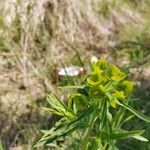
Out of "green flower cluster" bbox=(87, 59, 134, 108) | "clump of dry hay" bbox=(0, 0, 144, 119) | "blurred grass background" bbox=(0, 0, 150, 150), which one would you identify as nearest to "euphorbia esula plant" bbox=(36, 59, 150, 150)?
"green flower cluster" bbox=(87, 59, 134, 108)

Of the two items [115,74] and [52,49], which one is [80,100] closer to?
[115,74]

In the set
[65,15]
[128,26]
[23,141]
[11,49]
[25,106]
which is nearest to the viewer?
[23,141]

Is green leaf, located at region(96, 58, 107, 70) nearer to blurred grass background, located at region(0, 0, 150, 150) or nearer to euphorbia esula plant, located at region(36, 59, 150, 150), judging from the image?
euphorbia esula plant, located at region(36, 59, 150, 150)

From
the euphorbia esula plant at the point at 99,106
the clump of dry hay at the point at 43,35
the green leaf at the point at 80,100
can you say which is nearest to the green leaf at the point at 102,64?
the euphorbia esula plant at the point at 99,106

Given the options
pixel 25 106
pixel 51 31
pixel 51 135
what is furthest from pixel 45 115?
pixel 51 135

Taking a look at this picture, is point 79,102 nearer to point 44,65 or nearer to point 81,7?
point 44,65

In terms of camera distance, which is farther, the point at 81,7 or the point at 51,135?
the point at 81,7
